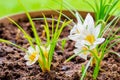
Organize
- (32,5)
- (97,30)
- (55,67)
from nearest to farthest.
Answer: (97,30)
(55,67)
(32,5)

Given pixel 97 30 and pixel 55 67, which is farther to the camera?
pixel 55 67

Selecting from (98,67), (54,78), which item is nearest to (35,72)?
(54,78)

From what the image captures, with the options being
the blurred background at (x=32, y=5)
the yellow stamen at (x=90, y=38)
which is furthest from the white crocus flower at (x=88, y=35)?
the blurred background at (x=32, y=5)

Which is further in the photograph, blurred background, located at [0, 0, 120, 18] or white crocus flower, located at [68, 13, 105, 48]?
blurred background, located at [0, 0, 120, 18]

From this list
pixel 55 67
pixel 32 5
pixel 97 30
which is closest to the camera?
pixel 97 30

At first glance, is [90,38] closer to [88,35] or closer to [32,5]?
[88,35]

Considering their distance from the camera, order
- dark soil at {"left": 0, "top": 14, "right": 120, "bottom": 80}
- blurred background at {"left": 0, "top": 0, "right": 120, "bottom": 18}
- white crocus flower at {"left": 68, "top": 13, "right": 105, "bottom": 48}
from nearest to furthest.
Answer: white crocus flower at {"left": 68, "top": 13, "right": 105, "bottom": 48} < dark soil at {"left": 0, "top": 14, "right": 120, "bottom": 80} < blurred background at {"left": 0, "top": 0, "right": 120, "bottom": 18}

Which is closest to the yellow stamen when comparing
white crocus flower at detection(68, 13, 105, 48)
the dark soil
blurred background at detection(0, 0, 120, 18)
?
→ white crocus flower at detection(68, 13, 105, 48)

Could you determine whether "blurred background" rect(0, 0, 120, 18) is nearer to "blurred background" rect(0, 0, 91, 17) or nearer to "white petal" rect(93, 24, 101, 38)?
"blurred background" rect(0, 0, 91, 17)

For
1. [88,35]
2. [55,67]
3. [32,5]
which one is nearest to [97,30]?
[88,35]

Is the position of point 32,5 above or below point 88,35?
above

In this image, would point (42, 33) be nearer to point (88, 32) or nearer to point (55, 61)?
point (55, 61)
